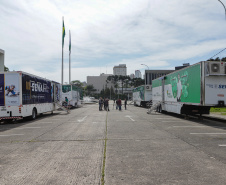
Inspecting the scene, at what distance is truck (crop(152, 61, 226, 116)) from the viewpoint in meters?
12.5

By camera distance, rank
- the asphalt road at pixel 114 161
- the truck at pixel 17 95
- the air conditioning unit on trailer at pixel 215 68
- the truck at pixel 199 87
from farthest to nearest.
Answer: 1. the truck at pixel 17 95
2. the truck at pixel 199 87
3. the air conditioning unit on trailer at pixel 215 68
4. the asphalt road at pixel 114 161

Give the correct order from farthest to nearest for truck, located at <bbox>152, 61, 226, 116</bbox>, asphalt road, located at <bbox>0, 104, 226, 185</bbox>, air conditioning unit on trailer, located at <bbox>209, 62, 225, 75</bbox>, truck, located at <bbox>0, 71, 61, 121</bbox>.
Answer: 1. truck, located at <bbox>0, 71, 61, 121</bbox>
2. truck, located at <bbox>152, 61, 226, 116</bbox>
3. air conditioning unit on trailer, located at <bbox>209, 62, 225, 75</bbox>
4. asphalt road, located at <bbox>0, 104, 226, 185</bbox>

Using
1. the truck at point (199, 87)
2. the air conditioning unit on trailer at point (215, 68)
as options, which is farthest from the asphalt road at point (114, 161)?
the air conditioning unit on trailer at point (215, 68)

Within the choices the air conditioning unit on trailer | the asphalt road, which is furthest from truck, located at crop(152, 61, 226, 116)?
the asphalt road

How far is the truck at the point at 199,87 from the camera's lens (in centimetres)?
1249

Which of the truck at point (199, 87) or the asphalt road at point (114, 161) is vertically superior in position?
the truck at point (199, 87)

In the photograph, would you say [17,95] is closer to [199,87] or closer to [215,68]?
[199,87]

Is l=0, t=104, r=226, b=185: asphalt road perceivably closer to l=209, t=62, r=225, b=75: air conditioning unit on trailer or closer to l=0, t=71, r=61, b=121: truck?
l=209, t=62, r=225, b=75: air conditioning unit on trailer

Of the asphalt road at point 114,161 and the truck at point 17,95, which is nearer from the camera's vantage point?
the asphalt road at point 114,161

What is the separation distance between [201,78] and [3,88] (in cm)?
1244

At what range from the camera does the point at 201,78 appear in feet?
41.4

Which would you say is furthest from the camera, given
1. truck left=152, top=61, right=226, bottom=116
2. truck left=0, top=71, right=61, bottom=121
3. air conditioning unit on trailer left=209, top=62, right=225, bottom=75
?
truck left=0, top=71, right=61, bottom=121

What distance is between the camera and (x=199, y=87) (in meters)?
12.8

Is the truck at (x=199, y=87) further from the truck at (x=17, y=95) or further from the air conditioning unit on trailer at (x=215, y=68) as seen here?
the truck at (x=17, y=95)
